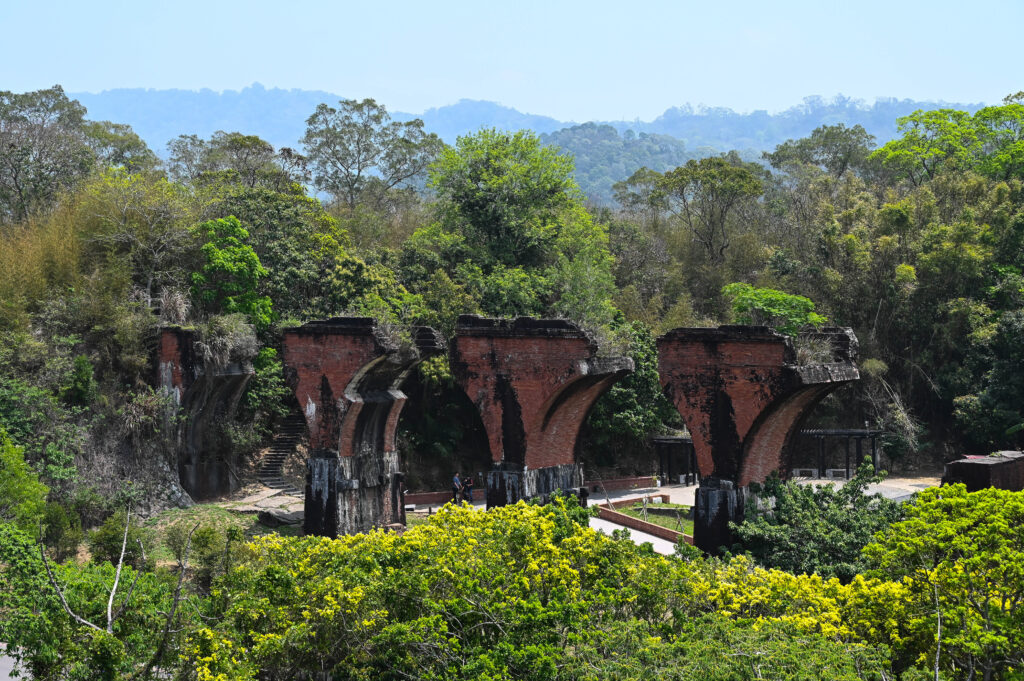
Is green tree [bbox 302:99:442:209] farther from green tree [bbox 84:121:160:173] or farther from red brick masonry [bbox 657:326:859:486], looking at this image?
red brick masonry [bbox 657:326:859:486]

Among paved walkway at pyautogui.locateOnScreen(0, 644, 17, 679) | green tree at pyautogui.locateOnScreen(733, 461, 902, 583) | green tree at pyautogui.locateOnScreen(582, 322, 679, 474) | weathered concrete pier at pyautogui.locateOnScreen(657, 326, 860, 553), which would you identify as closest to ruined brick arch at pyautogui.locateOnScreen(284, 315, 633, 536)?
weathered concrete pier at pyautogui.locateOnScreen(657, 326, 860, 553)

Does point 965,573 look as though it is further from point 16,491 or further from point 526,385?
point 16,491

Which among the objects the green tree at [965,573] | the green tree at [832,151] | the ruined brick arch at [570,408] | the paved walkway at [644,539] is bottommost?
the paved walkway at [644,539]

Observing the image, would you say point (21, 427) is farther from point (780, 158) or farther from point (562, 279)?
point (780, 158)

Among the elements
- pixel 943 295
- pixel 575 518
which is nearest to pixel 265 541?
pixel 575 518

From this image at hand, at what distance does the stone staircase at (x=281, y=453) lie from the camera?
25250 millimetres

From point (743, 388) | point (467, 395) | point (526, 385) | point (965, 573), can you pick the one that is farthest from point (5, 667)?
point (965, 573)

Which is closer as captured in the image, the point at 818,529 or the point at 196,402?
the point at 818,529

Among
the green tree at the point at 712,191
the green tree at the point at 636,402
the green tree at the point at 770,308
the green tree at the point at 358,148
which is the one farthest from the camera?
the green tree at the point at 358,148

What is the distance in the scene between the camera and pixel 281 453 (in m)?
26.4

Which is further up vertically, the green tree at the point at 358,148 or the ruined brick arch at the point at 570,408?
the green tree at the point at 358,148

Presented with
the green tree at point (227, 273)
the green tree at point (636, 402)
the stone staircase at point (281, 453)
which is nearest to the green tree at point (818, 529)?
the green tree at point (636, 402)

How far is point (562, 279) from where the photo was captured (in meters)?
27.3

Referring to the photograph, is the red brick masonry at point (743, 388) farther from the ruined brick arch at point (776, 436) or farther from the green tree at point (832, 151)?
the green tree at point (832, 151)
